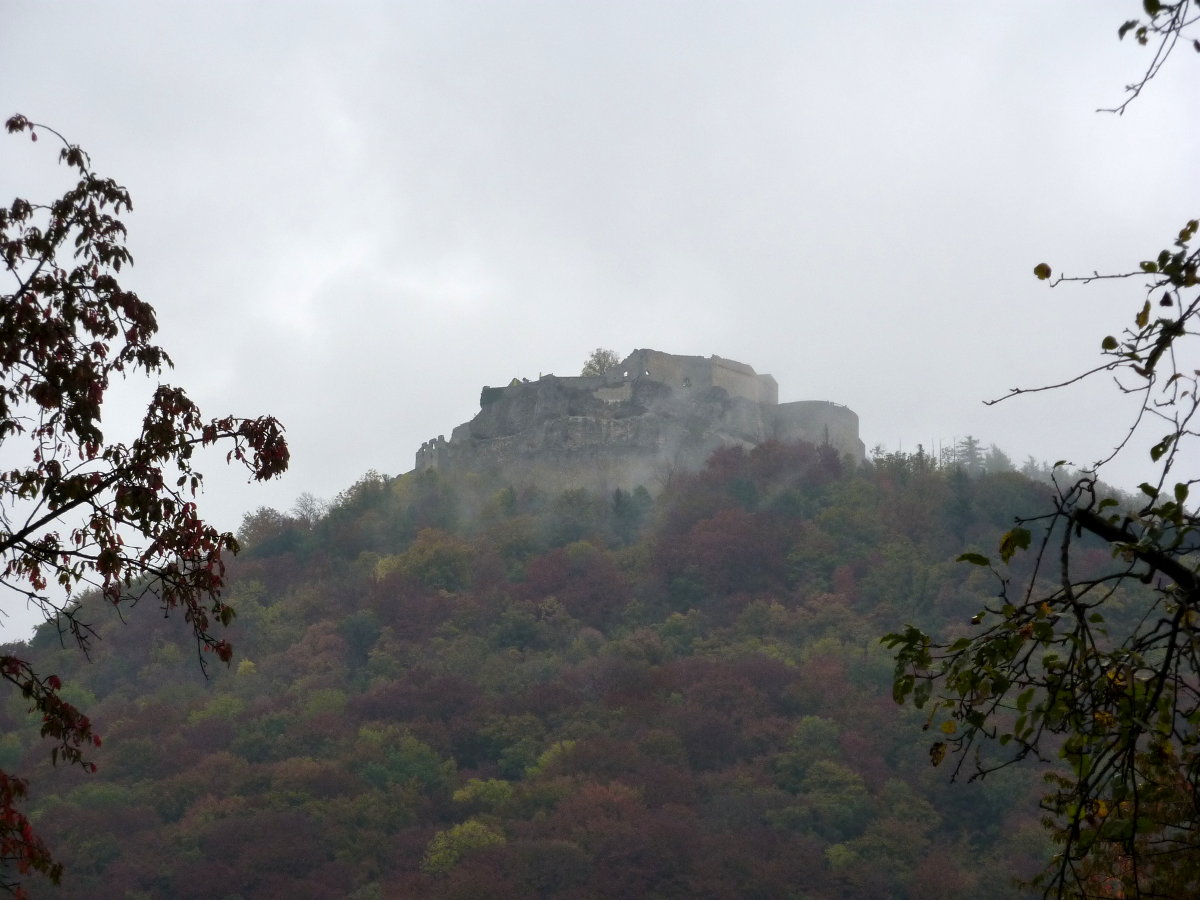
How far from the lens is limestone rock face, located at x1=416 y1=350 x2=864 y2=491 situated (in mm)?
65812

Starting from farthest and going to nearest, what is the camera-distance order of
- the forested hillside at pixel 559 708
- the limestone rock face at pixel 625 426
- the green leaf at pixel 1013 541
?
the limestone rock face at pixel 625 426 → the forested hillside at pixel 559 708 → the green leaf at pixel 1013 541

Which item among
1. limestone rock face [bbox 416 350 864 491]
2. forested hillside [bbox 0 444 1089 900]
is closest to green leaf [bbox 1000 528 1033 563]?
forested hillside [bbox 0 444 1089 900]

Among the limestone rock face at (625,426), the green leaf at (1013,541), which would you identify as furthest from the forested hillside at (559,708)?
the green leaf at (1013,541)

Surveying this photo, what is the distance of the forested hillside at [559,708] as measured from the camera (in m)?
37.5

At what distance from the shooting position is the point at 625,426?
65.9 m

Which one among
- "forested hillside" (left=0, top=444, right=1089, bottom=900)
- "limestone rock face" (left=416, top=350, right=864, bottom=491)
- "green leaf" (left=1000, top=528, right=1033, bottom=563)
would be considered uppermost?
"limestone rock face" (left=416, top=350, right=864, bottom=491)

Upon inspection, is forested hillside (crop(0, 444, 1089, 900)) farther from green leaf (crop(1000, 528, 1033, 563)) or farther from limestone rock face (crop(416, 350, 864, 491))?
green leaf (crop(1000, 528, 1033, 563))

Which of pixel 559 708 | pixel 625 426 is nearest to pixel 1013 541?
pixel 559 708

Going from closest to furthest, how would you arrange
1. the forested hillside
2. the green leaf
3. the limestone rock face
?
the green leaf
the forested hillside
the limestone rock face

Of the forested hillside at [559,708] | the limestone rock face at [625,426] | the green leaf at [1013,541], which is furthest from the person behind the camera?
→ the limestone rock face at [625,426]

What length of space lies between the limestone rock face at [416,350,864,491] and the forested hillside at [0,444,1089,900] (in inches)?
57.7

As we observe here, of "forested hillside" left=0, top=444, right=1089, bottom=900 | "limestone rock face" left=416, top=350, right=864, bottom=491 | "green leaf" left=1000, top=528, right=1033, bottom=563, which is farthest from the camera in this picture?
"limestone rock face" left=416, top=350, right=864, bottom=491

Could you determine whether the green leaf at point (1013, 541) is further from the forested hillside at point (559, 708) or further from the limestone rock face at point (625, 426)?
the limestone rock face at point (625, 426)

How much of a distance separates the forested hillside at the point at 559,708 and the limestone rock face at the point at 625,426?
1464mm
